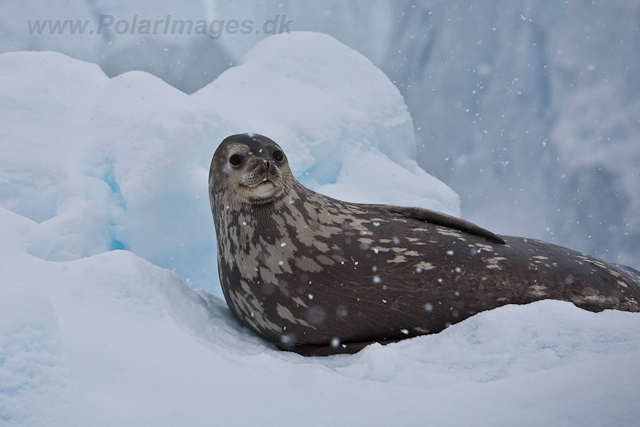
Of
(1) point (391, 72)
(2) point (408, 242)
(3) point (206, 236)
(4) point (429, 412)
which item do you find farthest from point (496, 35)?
(4) point (429, 412)

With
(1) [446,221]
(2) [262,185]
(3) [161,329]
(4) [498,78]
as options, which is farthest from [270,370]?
(4) [498,78]

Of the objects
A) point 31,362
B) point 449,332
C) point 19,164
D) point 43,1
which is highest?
point 43,1

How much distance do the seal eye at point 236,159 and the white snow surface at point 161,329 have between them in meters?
0.65

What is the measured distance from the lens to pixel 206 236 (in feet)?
13.3

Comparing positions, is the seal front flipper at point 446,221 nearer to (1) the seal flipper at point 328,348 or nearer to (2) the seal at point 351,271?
(2) the seal at point 351,271

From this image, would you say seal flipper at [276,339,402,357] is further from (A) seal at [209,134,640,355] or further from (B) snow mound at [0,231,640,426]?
(B) snow mound at [0,231,640,426]

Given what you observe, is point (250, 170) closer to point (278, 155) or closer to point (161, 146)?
point (278, 155)

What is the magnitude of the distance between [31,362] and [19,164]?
2.63 metres

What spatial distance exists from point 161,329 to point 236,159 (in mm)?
957

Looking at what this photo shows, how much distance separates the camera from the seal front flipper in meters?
2.39

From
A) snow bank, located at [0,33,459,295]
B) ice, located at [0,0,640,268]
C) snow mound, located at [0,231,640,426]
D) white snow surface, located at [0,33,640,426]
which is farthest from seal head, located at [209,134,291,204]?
ice, located at [0,0,640,268]

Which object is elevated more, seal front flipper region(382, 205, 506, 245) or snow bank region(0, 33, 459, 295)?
snow bank region(0, 33, 459, 295)

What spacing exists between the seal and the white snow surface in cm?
20

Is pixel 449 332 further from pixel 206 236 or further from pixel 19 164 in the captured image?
pixel 19 164
